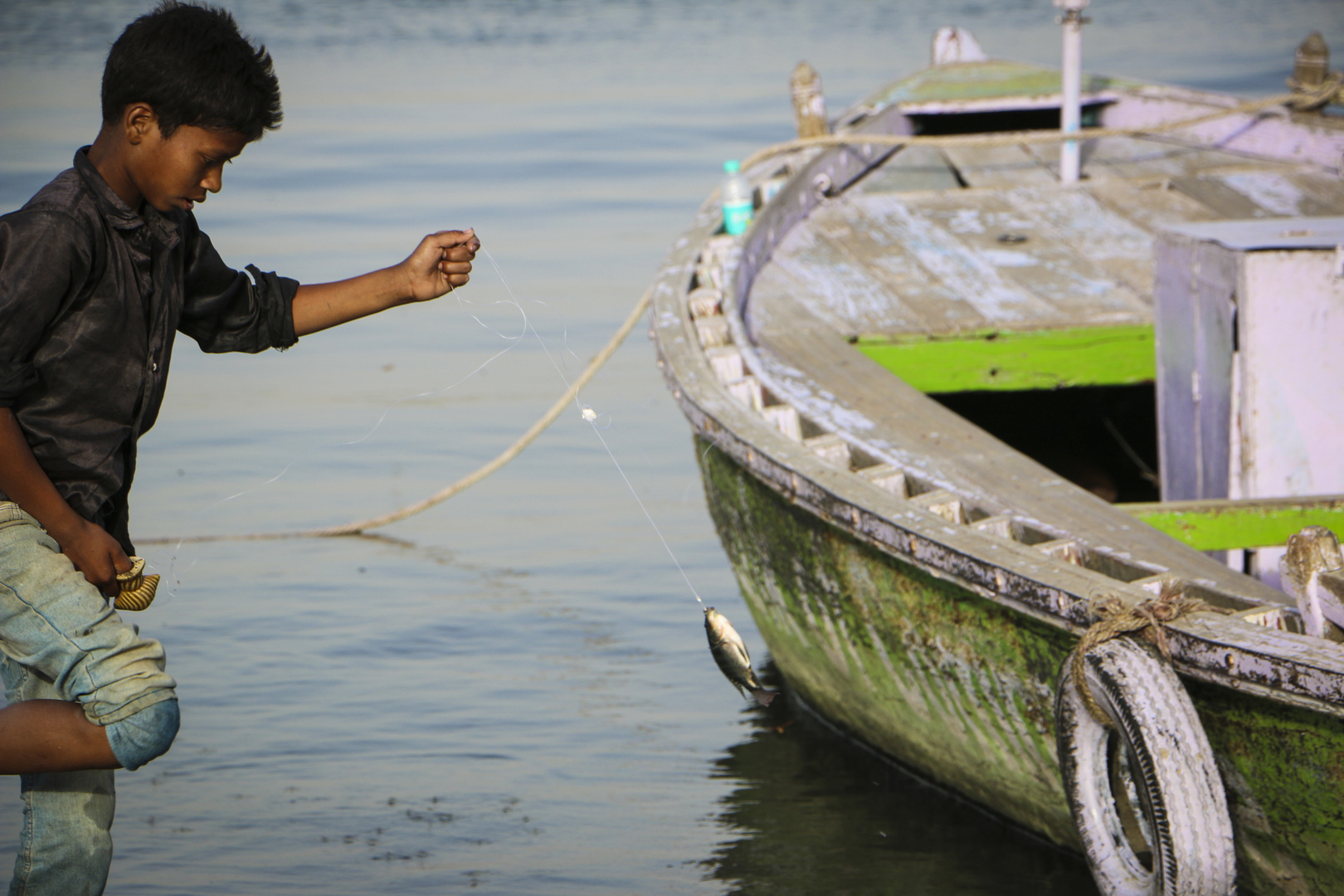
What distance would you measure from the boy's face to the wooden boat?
5.59 feet

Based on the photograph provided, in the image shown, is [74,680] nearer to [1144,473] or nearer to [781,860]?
[781,860]

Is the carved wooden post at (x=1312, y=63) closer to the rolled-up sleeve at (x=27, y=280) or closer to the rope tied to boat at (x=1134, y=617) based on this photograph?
the rope tied to boat at (x=1134, y=617)

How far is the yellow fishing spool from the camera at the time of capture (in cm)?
240

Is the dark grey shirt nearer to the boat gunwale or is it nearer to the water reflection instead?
the boat gunwale

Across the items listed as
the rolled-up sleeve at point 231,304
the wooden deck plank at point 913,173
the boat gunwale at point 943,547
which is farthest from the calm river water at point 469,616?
the rolled-up sleeve at point 231,304

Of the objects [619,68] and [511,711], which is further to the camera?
[619,68]

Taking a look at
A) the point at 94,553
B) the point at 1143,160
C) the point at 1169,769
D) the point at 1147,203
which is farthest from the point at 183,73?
the point at 1143,160

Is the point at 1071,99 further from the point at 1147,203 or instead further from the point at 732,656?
the point at 732,656

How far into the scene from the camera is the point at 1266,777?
2752 mm

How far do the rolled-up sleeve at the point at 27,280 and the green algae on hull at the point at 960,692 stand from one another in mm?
2032

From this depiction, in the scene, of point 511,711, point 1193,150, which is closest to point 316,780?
point 511,711

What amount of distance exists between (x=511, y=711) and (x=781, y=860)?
1.46 metres

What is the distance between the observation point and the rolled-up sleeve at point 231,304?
268cm

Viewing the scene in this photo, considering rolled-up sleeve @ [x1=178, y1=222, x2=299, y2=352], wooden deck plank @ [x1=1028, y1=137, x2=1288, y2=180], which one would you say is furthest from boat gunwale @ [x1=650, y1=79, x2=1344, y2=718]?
wooden deck plank @ [x1=1028, y1=137, x2=1288, y2=180]
